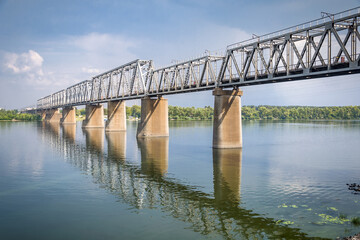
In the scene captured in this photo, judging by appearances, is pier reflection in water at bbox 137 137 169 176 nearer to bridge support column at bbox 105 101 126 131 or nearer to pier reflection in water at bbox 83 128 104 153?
pier reflection in water at bbox 83 128 104 153

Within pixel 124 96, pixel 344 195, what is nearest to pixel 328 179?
pixel 344 195

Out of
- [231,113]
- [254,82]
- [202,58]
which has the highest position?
[202,58]

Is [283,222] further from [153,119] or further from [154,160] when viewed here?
[153,119]

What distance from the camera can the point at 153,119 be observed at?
72688mm

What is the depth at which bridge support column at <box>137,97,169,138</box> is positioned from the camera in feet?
235

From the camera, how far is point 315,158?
44281mm

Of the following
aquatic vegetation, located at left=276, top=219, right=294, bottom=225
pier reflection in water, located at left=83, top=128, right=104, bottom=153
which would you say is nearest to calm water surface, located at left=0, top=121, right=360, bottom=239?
aquatic vegetation, located at left=276, top=219, right=294, bottom=225

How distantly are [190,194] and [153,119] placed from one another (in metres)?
48.5

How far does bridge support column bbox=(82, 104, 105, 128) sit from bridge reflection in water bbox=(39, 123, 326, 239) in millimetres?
71896

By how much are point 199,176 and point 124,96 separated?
6523cm

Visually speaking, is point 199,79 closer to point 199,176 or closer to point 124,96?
point 199,176

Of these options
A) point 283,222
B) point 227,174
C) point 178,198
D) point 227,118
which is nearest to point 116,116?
point 227,118

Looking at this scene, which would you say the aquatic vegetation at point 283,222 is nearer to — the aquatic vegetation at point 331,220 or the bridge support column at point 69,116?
the aquatic vegetation at point 331,220

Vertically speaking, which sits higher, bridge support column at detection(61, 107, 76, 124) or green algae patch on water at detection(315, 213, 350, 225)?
bridge support column at detection(61, 107, 76, 124)
